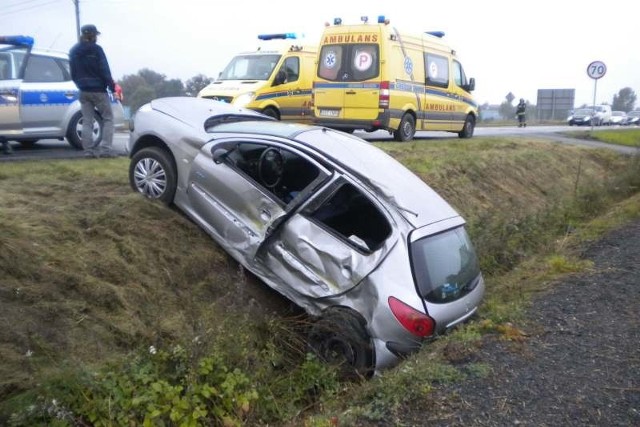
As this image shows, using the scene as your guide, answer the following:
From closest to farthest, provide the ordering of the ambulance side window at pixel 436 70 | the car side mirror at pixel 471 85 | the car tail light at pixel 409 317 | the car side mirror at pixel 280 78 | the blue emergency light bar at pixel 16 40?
the car tail light at pixel 409 317, the blue emergency light bar at pixel 16 40, the car side mirror at pixel 280 78, the ambulance side window at pixel 436 70, the car side mirror at pixel 471 85

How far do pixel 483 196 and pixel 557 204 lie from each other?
4.45 feet

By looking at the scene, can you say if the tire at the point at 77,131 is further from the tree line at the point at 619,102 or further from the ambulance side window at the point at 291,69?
the tree line at the point at 619,102

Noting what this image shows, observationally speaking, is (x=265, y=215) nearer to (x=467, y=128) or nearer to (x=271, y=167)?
(x=271, y=167)

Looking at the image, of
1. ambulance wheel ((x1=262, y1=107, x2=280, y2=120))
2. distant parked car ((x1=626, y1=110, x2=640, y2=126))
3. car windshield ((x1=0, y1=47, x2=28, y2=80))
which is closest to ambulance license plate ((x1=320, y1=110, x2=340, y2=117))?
ambulance wheel ((x1=262, y1=107, x2=280, y2=120))

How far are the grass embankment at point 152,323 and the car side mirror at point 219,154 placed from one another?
850mm

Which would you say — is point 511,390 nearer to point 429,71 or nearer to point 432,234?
point 432,234

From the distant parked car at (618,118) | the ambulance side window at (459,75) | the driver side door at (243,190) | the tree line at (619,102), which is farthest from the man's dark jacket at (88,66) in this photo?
the tree line at (619,102)

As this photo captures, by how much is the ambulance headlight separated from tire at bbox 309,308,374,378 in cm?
940

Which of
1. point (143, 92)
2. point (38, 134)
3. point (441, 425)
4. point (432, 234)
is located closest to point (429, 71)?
point (38, 134)

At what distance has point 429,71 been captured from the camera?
16.4 m

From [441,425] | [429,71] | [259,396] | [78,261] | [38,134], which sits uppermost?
[429,71]

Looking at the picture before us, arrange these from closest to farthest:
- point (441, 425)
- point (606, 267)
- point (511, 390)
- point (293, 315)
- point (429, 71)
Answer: point (441, 425) < point (511, 390) < point (293, 315) < point (606, 267) < point (429, 71)

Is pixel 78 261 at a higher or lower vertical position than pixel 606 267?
higher

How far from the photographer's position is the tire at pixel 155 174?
721 cm
